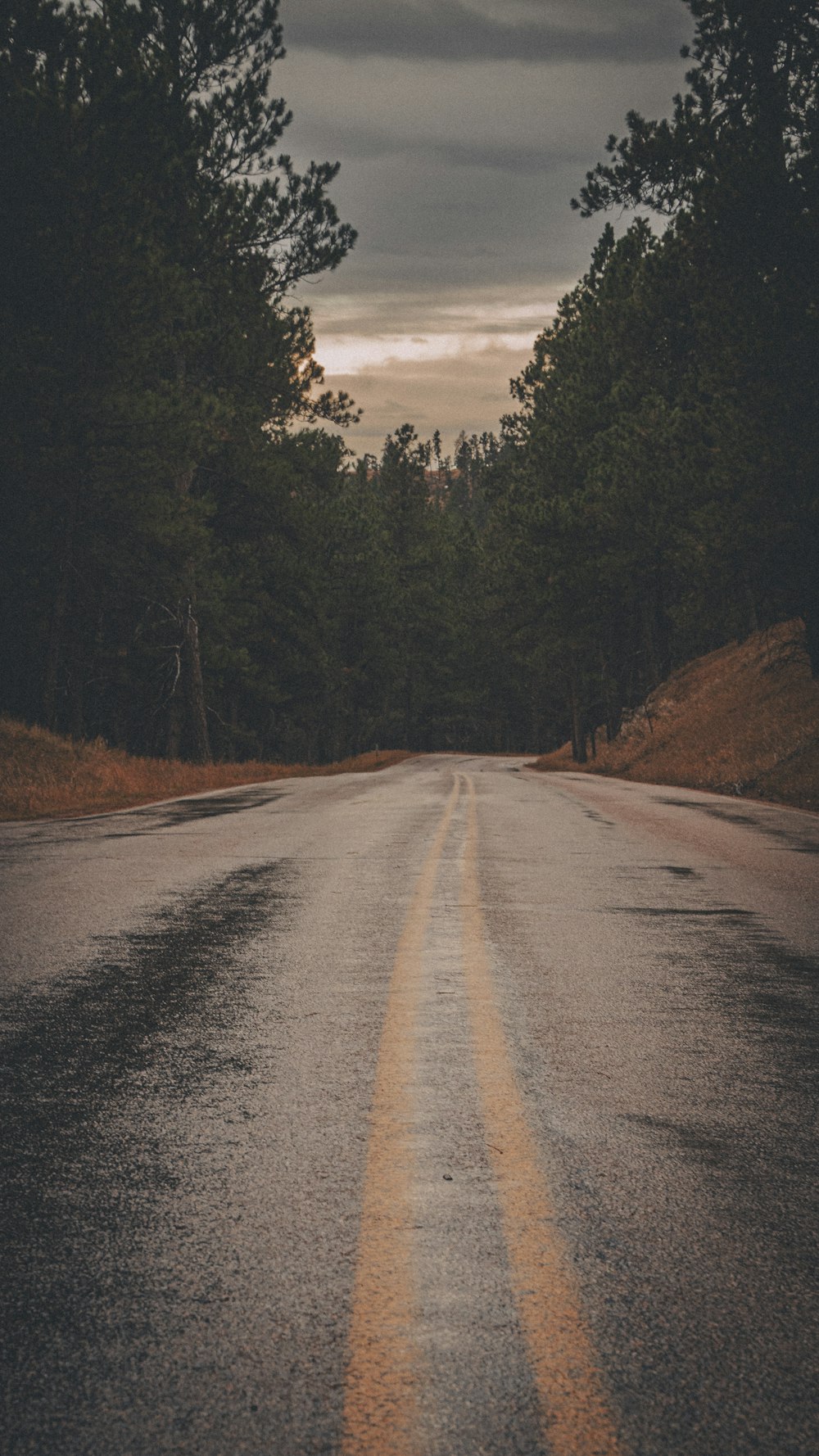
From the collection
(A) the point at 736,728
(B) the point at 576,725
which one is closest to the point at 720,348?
(A) the point at 736,728

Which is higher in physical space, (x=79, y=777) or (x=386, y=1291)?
(x=79, y=777)

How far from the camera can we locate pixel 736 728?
26.5m

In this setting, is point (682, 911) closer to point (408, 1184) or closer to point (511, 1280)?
point (408, 1184)

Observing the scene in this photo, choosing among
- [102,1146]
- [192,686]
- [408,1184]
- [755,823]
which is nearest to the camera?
[408,1184]

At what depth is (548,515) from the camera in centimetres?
3588

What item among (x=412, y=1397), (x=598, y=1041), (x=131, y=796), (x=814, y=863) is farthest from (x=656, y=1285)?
(x=131, y=796)

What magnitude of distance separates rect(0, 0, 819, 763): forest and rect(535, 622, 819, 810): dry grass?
178 centimetres

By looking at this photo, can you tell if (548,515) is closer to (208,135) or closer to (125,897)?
(208,135)

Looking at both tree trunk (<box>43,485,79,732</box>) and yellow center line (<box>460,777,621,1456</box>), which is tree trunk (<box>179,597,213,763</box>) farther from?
yellow center line (<box>460,777,621,1456</box>)

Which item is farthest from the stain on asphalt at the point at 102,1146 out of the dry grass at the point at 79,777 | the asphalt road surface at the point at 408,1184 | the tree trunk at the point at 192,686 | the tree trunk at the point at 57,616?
the tree trunk at the point at 192,686

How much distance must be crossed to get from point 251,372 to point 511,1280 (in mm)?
28256

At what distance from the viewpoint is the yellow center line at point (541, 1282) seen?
1.74 meters

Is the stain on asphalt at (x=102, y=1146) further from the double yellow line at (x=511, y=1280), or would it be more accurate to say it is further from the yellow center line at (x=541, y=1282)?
the yellow center line at (x=541, y=1282)

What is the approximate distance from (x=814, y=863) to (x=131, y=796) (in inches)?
455
